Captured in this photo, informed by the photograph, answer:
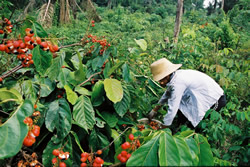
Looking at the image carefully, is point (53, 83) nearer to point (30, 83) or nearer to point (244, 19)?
point (30, 83)

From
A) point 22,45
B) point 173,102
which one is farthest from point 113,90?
point 173,102

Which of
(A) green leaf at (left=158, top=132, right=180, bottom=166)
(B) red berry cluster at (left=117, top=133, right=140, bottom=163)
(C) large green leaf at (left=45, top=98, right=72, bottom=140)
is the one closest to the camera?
(A) green leaf at (left=158, top=132, right=180, bottom=166)

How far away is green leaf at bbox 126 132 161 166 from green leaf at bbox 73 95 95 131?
0.51 metres

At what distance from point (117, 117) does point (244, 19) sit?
10.6 m

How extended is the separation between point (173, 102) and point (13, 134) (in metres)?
1.77

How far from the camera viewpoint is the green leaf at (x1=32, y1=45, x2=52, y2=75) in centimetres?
94

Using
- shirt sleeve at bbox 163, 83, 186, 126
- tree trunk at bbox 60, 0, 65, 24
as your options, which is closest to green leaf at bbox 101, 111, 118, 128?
shirt sleeve at bbox 163, 83, 186, 126

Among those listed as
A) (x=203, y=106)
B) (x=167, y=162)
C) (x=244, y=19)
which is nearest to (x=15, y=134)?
(x=167, y=162)

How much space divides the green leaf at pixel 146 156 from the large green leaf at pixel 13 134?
45 centimetres

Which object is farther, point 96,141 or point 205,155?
point 96,141

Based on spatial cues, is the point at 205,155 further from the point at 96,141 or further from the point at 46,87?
the point at 46,87

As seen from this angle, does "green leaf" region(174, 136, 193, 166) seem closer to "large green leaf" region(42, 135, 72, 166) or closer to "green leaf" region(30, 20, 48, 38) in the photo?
"large green leaf" region(42, 135, 72, 166)

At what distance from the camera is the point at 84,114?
121 centimetres

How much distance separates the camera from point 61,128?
110cm
